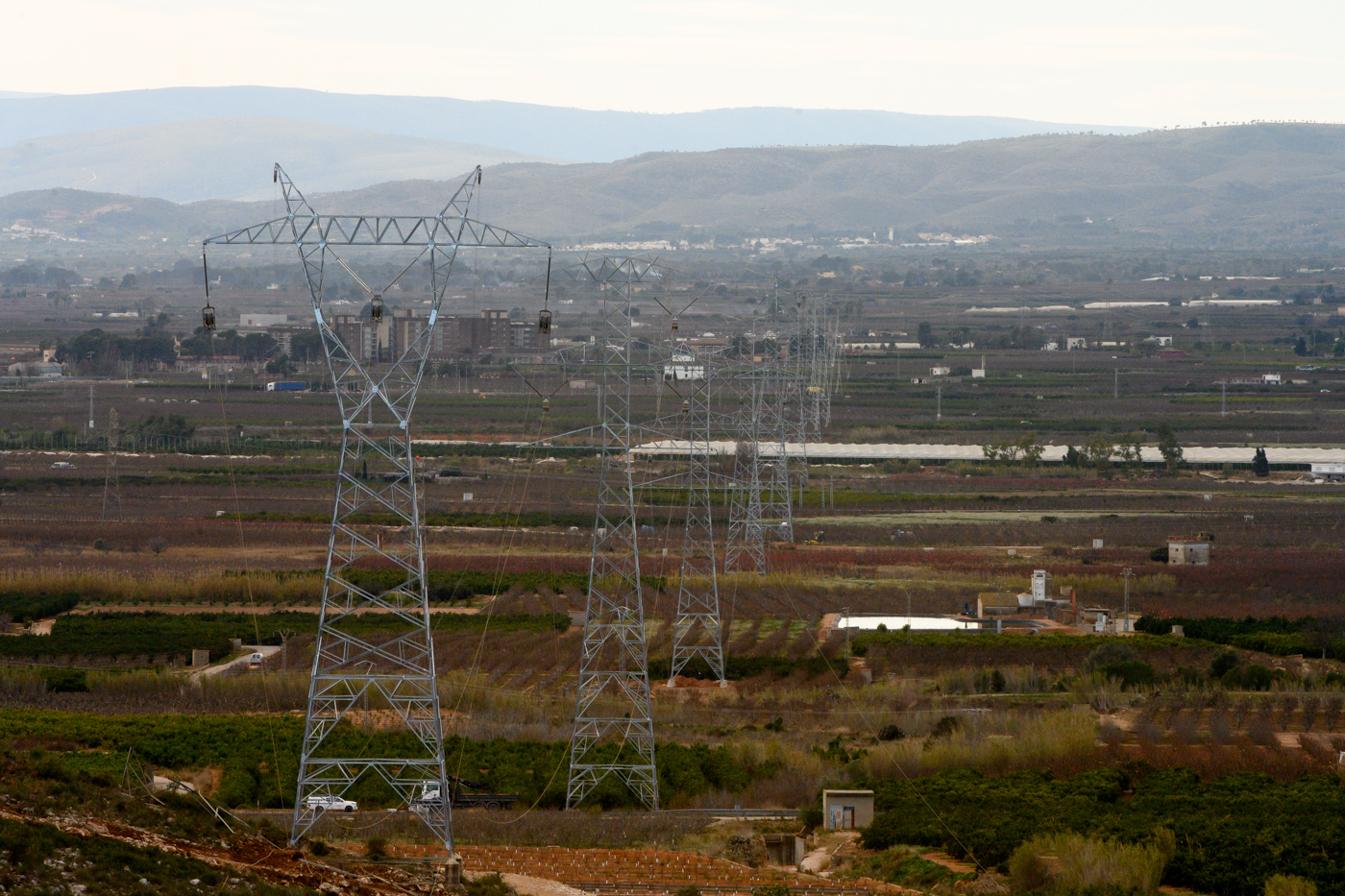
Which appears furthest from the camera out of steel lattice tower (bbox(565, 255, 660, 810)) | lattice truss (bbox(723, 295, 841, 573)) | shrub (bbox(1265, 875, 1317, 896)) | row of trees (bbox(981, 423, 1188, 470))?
row of trees (bbox(981, 423, 1188, 470))

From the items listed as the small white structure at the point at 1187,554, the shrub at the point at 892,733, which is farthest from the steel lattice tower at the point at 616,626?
the small white structure at the point at 1187,554

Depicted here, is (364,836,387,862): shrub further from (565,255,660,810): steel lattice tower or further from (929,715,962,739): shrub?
(929,715,962,739): shrub

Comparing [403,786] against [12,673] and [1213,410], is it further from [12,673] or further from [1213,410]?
[1213,410]

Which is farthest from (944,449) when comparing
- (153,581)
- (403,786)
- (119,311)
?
(119,311)

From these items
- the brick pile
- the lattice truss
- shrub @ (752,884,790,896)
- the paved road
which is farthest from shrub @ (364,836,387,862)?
the lattice truss

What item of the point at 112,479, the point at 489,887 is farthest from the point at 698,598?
the point at 112,479

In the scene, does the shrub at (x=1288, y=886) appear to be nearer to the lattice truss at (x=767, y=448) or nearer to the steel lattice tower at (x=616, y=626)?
the steel lattice tower at (x=616, y=626)
